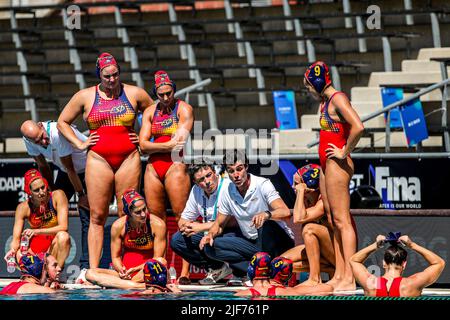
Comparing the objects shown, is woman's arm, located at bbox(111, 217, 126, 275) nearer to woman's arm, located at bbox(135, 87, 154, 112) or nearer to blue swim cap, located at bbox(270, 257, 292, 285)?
woman's arm, located at bbox(135, 87, 154, 112)

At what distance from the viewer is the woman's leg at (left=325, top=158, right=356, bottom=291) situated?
8.80m

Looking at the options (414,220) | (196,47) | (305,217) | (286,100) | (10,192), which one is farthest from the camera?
(196,47)

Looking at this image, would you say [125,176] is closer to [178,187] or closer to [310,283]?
[178,187]

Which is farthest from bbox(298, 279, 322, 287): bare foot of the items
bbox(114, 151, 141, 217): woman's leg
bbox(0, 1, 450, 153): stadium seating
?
bbox(0, 1, 450, 153): stadium seating

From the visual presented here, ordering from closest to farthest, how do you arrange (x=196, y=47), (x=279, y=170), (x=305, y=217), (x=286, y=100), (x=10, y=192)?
(x=305, y=217), (x=279, y=170), (x=10, y=192), (x=286, y=100), (x=196, y=47)

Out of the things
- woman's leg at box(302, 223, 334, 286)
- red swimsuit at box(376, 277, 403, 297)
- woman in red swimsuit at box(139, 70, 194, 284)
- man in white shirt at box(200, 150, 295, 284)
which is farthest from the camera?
woman in red swimsuit at box(139, 70, 194, 284)

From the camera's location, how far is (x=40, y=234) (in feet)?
32.8

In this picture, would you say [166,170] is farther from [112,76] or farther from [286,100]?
[286,100]

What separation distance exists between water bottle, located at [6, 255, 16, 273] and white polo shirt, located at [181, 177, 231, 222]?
64.2 inches

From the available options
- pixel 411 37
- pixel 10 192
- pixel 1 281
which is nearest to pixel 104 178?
pixel 1 281

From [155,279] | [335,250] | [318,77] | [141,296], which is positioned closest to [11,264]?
[155,279]

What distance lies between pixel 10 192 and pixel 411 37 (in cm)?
A: 632

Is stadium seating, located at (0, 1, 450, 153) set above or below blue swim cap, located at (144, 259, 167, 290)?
above

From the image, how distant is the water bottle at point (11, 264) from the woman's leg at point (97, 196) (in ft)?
2.35
